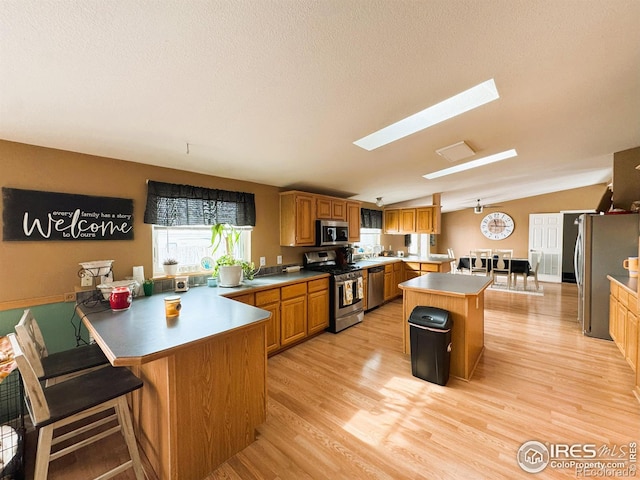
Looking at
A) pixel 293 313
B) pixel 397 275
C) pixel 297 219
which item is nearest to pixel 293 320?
pixel 293 313

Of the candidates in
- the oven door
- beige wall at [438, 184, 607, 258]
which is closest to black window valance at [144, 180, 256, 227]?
the oven door

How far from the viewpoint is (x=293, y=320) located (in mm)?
3211

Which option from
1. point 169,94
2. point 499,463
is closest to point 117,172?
point 169,94

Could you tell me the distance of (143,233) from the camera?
2.51 m

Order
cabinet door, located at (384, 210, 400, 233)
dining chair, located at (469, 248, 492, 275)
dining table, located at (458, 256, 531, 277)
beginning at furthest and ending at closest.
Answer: dining chair, located at (469, 248, 492, 275) < cabinet door, located at (384, 210, 400, 233) < dining table, located at (458, 256, 531, 277)

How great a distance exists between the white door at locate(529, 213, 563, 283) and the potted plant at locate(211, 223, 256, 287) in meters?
8.46

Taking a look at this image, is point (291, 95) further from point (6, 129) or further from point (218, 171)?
point (6, 129)

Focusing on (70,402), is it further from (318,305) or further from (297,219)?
(297,219)

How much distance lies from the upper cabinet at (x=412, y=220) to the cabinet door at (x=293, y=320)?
363 cm

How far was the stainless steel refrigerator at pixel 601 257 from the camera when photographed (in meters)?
3.32

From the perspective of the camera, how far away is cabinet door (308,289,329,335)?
11.4 ft

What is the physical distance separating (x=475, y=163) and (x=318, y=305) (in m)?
3.15

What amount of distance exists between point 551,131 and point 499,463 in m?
3.14

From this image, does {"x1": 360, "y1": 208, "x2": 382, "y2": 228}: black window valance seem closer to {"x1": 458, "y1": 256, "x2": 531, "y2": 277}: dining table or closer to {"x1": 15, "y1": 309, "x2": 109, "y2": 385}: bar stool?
{"x1": 458, "y1": 256, "x2": 531, "y2": 277}: dining table
